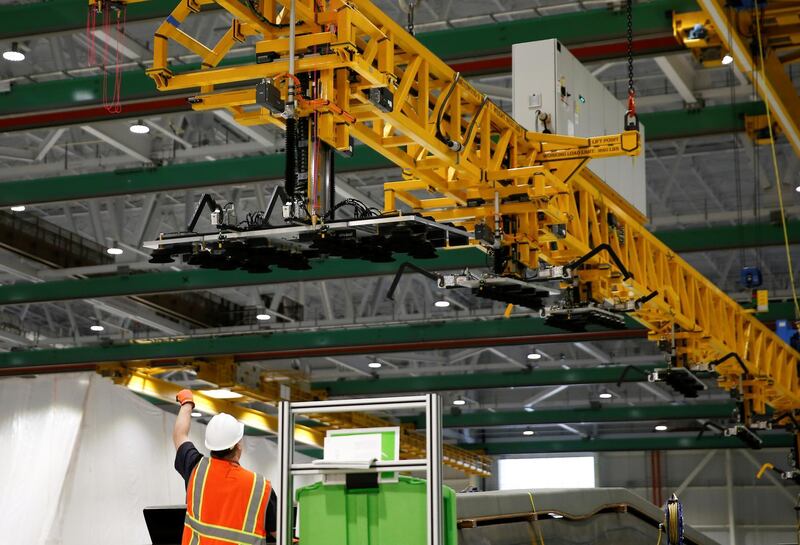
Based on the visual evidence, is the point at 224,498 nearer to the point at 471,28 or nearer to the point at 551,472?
the point at 471,28

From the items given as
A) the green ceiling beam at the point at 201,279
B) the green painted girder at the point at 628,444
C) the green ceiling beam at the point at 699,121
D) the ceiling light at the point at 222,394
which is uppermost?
the green ceiling beam at the point at 699,121

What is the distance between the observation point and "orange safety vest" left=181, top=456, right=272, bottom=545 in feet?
21.1

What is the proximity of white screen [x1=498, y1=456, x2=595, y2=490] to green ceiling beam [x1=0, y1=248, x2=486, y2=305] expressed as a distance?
26.2 m

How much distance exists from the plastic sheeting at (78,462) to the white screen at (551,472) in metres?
25.8

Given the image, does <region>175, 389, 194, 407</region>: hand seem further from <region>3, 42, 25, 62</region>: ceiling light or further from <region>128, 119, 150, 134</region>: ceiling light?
<region>128, 119, 150, 134</region>: ceiling light

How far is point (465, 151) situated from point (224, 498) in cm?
536

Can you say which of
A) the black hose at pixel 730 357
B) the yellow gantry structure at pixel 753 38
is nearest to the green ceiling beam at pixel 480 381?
the black hose at pixel 730 357

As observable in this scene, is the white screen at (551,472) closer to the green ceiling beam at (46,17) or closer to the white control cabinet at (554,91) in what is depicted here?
the white control cabinet at (554,91)

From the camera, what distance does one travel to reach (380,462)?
597 centimetres

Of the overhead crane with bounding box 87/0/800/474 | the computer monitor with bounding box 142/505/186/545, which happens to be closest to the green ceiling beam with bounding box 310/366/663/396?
the overhead crane with bounding box 87/0/800/474

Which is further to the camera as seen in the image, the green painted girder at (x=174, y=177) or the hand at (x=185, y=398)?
the green painted girder at (x=174, y=177)

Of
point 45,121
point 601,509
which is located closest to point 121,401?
point 45,121

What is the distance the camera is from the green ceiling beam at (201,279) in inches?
723

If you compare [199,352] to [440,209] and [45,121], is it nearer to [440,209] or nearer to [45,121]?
[45,121]
